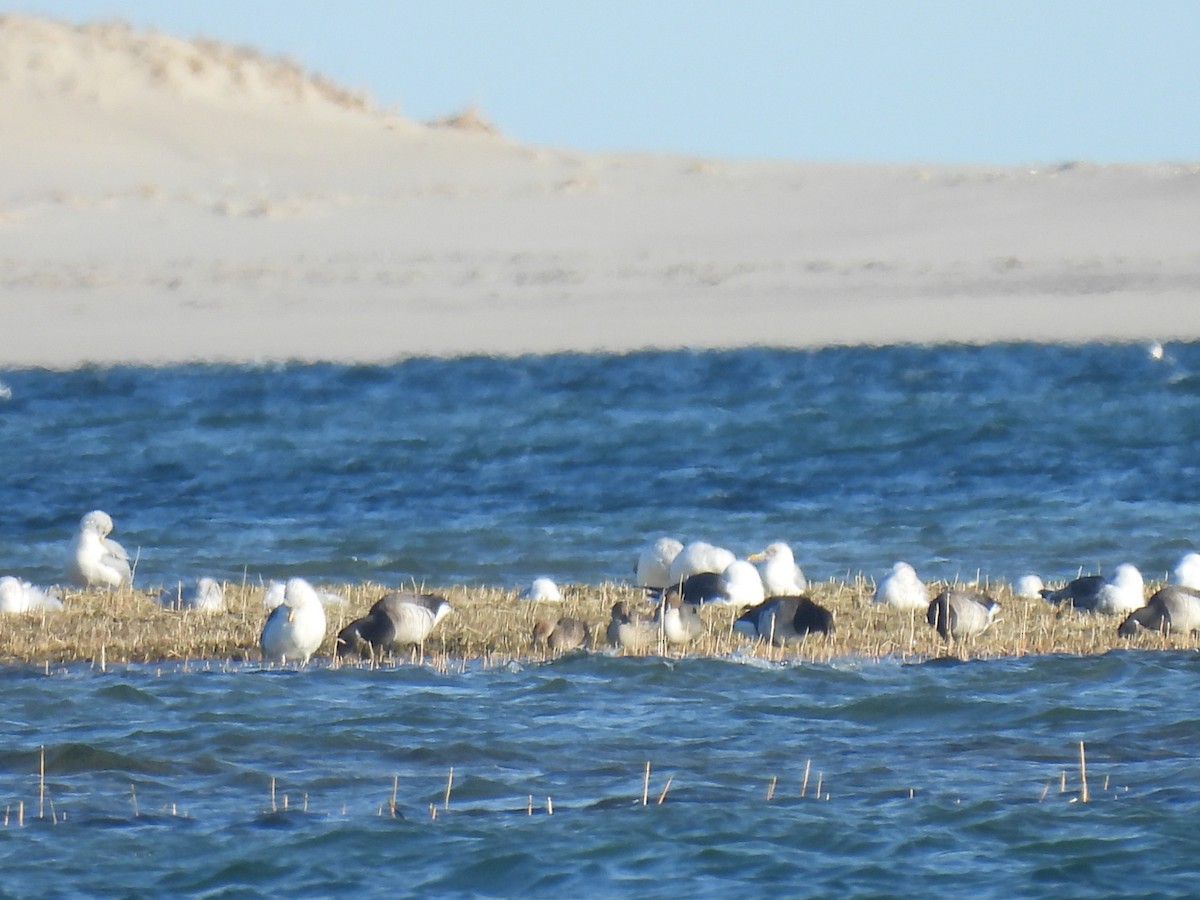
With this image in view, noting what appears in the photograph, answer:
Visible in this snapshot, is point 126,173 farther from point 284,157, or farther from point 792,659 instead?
point 792,659

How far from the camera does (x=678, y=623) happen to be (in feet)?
37.8

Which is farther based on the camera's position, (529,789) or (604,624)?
(604,624)

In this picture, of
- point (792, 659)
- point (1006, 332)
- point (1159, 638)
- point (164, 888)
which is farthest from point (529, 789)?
point (1006, 332)

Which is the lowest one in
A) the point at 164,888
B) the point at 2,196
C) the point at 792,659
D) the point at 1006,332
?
the point at 164,888

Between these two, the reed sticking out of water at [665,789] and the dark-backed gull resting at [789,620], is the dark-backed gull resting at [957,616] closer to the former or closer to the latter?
the dark-backed gull resting at [789,620]

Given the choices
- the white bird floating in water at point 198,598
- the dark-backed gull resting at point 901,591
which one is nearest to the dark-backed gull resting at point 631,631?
the dark-backed gull resting at point 901,591

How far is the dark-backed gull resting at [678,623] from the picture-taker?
11477 mm

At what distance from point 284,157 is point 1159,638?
50.6m

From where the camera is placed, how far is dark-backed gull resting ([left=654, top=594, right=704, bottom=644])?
1148 centimetres

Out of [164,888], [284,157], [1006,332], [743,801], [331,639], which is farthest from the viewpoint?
[284,157]

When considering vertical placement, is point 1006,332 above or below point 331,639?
above

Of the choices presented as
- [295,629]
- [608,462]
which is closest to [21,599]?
[295,629]

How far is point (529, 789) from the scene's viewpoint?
28.0 feet

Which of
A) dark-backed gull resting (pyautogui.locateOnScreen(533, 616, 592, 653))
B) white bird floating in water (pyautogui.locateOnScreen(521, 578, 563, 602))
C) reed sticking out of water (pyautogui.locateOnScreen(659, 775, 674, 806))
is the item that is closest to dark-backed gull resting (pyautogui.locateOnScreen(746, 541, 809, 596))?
white bird floating in water (pyautogui.locateOnScreen(521, 578, 563, 602))
